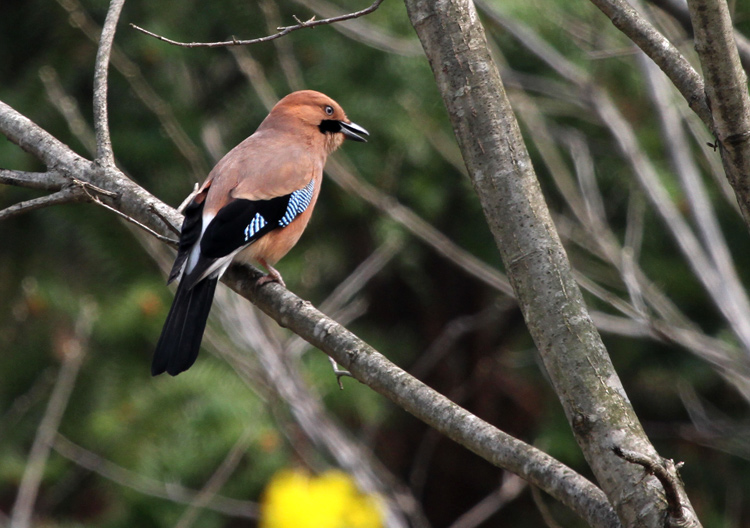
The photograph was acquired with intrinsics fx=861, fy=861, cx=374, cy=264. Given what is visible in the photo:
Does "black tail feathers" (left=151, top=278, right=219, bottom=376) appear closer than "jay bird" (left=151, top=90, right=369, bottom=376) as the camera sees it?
Yes

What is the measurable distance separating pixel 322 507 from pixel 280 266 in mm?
2003

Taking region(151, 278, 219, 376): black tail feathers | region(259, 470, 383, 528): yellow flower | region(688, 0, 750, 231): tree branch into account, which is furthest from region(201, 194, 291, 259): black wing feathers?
region(688, 0, 750, 231): tree branch

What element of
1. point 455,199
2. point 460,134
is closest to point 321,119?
point 455,199

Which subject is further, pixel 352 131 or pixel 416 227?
pixel 352 131

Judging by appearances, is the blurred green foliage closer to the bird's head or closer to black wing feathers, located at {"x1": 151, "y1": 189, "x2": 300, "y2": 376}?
the bird's head

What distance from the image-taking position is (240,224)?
11.3 feet

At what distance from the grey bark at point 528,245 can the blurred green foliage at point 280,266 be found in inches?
86.8

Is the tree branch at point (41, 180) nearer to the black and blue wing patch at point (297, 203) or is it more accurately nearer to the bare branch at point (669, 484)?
the black and blue wing patch at point (297, 203)

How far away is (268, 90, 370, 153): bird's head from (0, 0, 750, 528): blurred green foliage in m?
0.36

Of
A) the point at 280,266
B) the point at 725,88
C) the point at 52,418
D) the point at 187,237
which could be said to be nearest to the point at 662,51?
the point at 725,88

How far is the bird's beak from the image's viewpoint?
4.47m

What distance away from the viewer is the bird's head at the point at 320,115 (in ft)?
14.1

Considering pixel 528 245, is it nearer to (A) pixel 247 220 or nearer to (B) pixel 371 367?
(B) pixel 371 367

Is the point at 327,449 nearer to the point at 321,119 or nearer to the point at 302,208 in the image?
the point at 302,208
